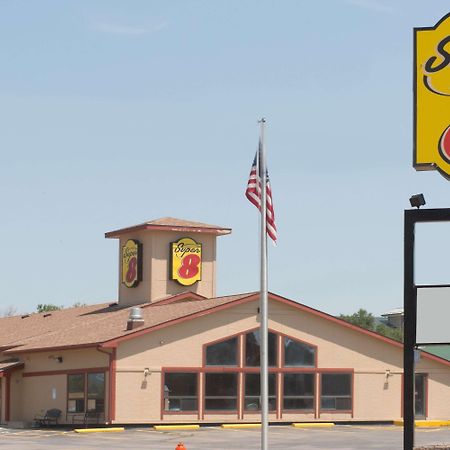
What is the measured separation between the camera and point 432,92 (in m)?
20.1

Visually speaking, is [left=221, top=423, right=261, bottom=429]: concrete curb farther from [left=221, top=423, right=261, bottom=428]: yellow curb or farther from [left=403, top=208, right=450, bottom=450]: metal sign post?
[left=403, top=208, right=450, bottom=450]: metal sign post

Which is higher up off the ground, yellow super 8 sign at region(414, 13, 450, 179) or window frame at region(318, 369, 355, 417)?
yellow super 8 sign at region(414, 13, 450, 179)

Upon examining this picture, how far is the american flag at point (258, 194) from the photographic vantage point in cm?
2959

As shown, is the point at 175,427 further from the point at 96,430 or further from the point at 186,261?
the point at 186,261

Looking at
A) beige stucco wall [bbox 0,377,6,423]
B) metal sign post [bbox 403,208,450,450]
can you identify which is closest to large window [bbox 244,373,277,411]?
beige stucco wall [bbox 0,377,6,423]

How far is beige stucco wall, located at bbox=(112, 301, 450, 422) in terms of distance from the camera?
158 feet

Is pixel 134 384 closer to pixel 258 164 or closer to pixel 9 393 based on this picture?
pixel 9 393

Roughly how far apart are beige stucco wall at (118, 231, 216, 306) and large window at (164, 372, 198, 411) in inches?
390

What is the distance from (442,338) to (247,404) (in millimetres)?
31149

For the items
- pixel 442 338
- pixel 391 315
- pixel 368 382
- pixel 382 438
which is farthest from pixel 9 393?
pixel 391 315

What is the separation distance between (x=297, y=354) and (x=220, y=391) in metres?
3.89

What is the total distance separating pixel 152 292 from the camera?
58375mm

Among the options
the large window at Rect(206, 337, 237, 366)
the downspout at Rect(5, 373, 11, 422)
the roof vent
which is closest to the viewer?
the roof vent

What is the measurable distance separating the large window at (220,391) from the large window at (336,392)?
4.21 meters
